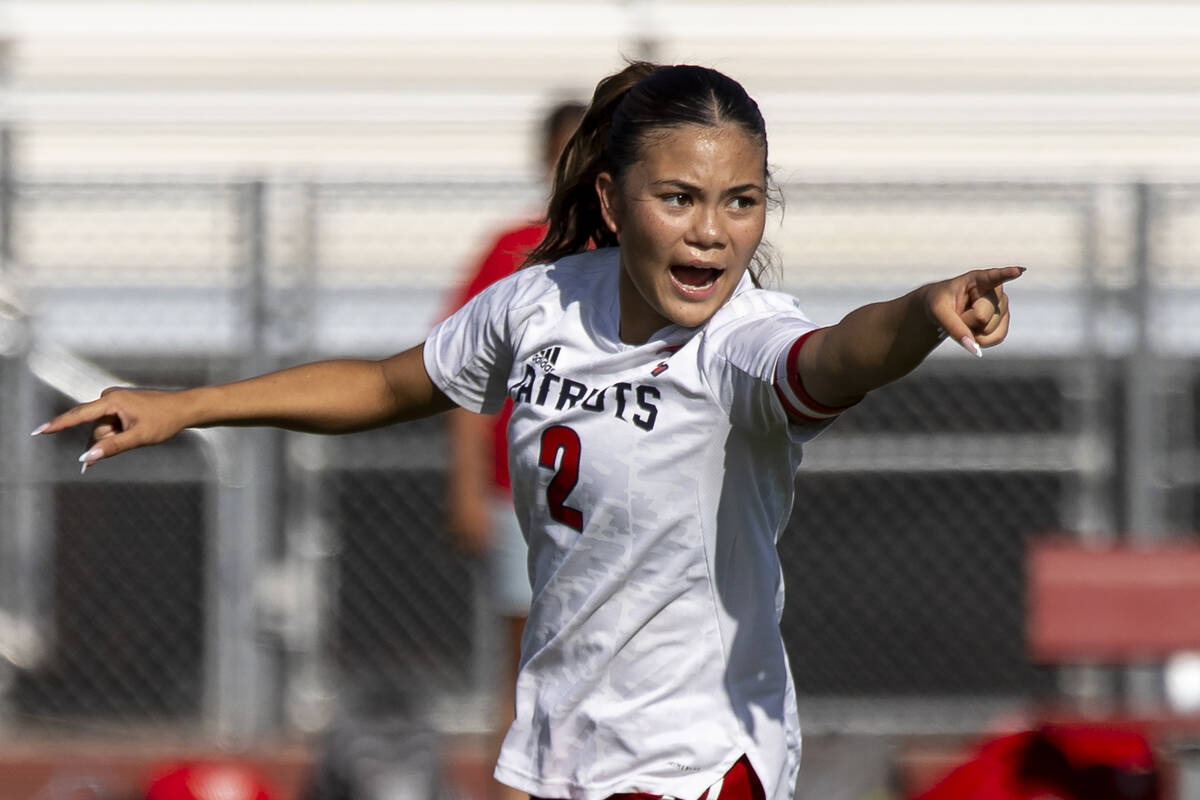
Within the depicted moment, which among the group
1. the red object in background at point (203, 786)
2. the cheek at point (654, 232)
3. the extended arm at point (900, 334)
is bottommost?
the red object in background at point (203, 786)

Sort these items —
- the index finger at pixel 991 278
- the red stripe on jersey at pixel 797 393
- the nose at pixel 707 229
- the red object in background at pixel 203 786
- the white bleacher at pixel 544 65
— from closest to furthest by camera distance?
the index finger at pixel 991 278, the red stripe on jersey at pixel 797 393, the nose at pixel 707 229, the red object in background at pixel 203 786, the white bleacher at pixel 544 65

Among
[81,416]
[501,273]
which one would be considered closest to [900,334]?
[81,416]

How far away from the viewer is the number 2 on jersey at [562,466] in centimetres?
259

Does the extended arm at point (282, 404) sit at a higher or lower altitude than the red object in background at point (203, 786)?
higher

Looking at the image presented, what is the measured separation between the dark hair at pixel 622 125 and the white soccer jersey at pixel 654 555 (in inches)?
10.3

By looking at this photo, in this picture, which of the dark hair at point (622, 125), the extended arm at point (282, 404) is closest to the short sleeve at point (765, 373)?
the dark hair at point (622, 125)

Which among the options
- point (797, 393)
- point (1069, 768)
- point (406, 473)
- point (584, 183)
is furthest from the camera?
point (406, 473)

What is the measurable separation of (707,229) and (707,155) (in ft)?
0.36

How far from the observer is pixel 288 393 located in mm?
2865

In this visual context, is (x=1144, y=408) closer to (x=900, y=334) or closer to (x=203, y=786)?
(x=203, y=786)

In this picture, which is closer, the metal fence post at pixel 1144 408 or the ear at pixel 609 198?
the ear at pixel 609 198

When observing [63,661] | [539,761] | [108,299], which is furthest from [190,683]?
[539,761]

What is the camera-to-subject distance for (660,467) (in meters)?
2.53

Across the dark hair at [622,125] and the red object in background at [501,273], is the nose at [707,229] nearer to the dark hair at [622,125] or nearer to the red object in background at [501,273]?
the dark hair at [622,125]
